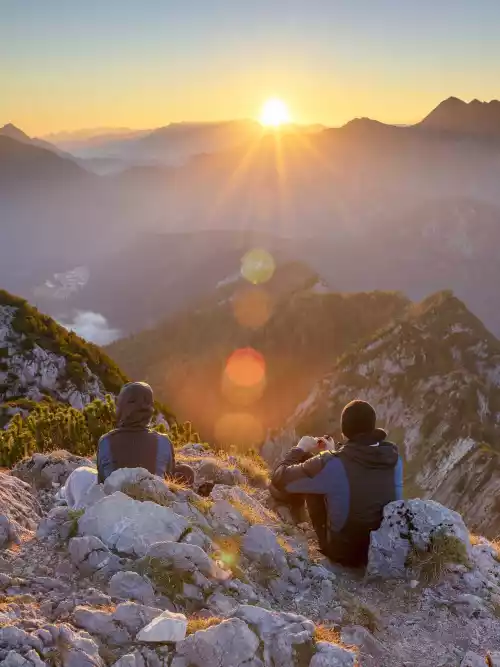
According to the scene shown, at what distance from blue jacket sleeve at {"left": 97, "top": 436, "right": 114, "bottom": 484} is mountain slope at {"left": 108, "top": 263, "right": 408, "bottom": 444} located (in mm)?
56700

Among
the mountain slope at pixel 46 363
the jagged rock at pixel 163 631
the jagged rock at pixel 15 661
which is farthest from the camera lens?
the mountain slope at pixel 46 363

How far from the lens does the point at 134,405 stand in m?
6.96

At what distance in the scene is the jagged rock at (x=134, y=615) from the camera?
4.18m

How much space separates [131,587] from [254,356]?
295 ft

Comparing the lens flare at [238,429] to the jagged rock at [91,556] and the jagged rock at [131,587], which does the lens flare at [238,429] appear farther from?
the jagged rock at [131,587]

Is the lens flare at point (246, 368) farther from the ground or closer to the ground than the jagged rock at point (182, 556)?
closer to the ground

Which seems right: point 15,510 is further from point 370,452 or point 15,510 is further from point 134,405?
point 370,452

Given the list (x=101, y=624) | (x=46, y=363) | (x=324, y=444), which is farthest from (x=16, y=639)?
(x=46, y=363)

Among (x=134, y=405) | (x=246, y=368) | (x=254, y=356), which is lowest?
(x=246, y=368)

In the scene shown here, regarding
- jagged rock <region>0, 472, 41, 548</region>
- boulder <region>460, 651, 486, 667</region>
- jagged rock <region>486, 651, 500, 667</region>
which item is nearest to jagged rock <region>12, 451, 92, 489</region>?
jagged rock <region>0, 472, 41, 548</region>

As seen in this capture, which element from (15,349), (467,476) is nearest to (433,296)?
(467,476)

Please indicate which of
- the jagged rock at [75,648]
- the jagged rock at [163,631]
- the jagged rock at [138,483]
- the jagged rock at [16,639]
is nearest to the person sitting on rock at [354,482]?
the jagged rock at [138,483]

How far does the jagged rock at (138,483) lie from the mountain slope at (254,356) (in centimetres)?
5718

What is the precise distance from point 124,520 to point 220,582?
108 centimetres
